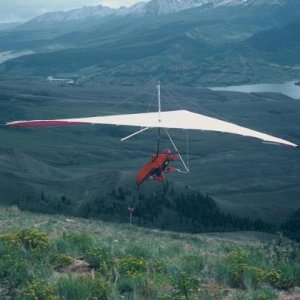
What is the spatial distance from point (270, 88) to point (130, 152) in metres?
77.7

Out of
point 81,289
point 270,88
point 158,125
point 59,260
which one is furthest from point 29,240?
point 270,88

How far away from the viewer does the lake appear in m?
129

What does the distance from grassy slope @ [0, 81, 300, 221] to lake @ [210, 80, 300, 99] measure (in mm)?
14745

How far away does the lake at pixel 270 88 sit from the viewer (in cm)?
12946

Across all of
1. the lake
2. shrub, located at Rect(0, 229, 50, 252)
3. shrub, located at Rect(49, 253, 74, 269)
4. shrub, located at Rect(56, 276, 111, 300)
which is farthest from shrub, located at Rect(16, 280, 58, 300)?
the lake

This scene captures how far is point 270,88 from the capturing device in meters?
138

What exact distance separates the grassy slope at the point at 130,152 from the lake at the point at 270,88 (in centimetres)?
1474

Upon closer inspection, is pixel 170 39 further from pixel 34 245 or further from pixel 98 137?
pixel 34 245

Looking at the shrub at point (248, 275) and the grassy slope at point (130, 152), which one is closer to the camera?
the shrub at point (248, 275)

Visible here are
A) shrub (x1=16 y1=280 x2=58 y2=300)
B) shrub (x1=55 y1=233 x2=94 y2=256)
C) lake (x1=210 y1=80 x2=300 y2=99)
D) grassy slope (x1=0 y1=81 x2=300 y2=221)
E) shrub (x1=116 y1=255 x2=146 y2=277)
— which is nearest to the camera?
shrub (x1=16 y1=280 x2=58 y2=300)

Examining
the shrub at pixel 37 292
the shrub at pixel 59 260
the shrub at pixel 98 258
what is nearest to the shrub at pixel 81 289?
the shrub at pixel 37 292

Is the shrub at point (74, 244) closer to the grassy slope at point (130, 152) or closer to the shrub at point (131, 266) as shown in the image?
the shrub at point (131, 266)

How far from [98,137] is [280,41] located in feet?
408

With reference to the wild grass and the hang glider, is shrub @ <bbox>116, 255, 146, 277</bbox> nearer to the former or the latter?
the wild grass
